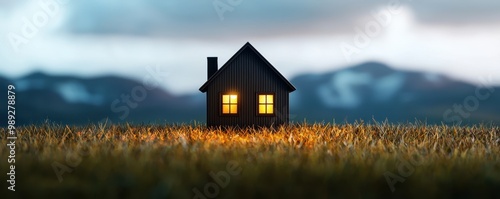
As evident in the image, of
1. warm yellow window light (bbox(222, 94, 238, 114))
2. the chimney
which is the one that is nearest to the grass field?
warm yellow window light (bbox(222, 94, 238, 114))

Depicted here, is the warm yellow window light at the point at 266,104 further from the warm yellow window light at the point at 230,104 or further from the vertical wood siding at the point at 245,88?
the warm yellow window light at the point at 230,104

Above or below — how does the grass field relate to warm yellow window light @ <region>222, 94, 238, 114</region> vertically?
below

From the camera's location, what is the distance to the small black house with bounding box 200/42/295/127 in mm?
20516

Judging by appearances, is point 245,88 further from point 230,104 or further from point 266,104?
point 266,104

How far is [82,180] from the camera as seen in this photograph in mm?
7555

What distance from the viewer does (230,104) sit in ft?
68.0

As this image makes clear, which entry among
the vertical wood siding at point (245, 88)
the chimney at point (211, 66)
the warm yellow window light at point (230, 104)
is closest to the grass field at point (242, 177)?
the vertical wood siding at point (245, 88)

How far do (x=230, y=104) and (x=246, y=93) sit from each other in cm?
86

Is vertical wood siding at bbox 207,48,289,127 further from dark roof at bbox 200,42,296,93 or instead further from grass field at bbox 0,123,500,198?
grass field at bbox 0,123,500,198

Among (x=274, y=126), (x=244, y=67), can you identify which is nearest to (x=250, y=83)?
(x=244, y=67)

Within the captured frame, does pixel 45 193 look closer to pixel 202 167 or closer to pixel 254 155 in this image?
pixel 202 167

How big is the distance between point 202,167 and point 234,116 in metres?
12.5

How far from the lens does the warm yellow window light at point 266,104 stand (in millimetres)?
20688

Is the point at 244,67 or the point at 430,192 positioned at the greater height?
the point at 244,67
